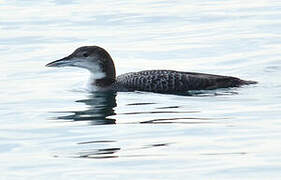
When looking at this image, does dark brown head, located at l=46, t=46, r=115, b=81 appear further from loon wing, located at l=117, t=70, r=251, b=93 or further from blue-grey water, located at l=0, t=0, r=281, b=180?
loon wing, located at l=117, t=70, r=251, b=93

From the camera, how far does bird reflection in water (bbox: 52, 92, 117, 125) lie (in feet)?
40.3

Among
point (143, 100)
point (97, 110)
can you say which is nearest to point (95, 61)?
point (143, 100)

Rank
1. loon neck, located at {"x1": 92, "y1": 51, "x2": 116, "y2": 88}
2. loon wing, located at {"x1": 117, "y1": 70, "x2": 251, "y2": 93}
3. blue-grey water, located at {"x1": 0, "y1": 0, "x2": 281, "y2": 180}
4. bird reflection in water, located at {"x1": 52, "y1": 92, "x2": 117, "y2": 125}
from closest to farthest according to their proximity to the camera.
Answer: blue-grey water, located at {"x1": 0, "y1": 0, "x2": 281, "y2": 180} → bird reflection in water, located at {"x1": 52, "y1": 92, "x2": 117, "y2": 125} → loon wing, located at {"x1": 117, "y1": 70, "x2": 251, "y2": 93} → loon neck, located at {"x1": 92, "y1": 51, "x2": 116, "y2": 88}

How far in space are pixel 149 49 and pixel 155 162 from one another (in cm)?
850

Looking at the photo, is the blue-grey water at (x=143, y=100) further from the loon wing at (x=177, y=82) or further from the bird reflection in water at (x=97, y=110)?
the loon wing at (x=177, y=82)

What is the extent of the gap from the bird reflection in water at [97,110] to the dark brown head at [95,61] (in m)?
0.54

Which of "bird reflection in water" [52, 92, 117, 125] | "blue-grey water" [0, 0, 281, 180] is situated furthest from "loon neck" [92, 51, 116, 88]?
"bird reflection in water" [52, 92, 117, 125]

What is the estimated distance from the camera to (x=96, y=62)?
15.1 m

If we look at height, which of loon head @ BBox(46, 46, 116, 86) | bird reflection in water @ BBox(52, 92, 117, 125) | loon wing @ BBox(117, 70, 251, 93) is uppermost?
loon head @ BBox(46, 46, 116, 86)

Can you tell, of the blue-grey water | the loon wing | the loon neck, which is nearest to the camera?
→ the blue-grey water

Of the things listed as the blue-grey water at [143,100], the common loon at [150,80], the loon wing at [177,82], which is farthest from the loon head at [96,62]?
the loon wing at [177,82]

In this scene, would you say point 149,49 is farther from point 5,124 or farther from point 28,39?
point 5,124

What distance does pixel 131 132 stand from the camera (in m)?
11.3

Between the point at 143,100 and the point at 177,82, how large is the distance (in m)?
0.83
